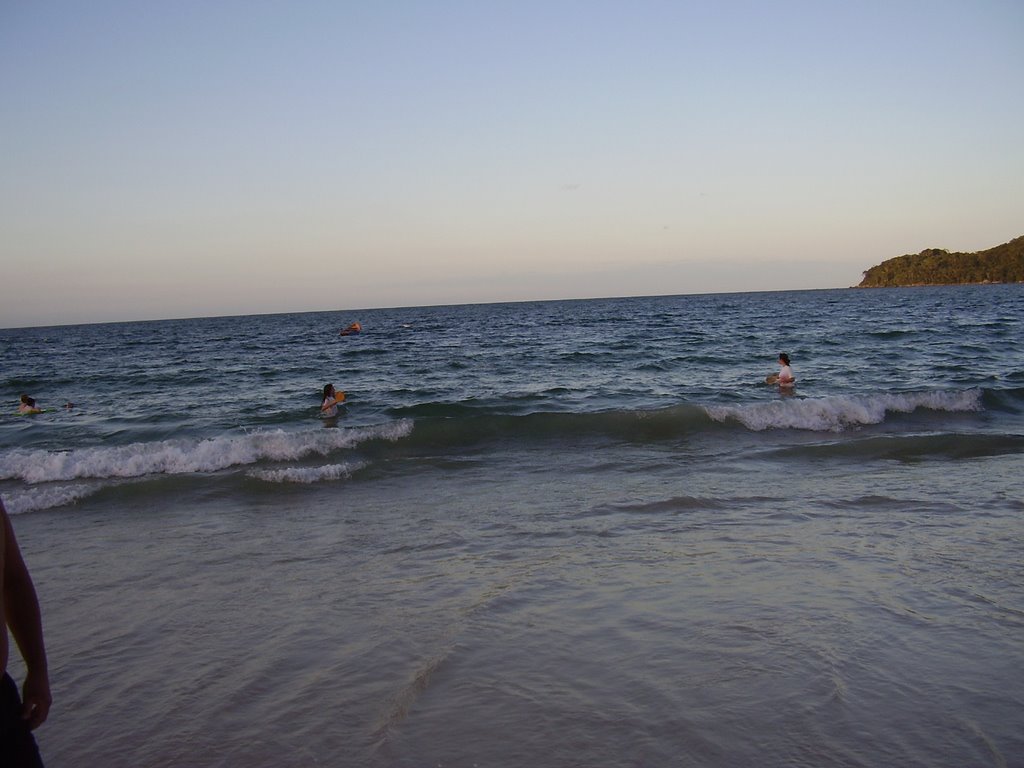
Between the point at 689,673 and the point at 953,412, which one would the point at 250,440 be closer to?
the point at 689,673

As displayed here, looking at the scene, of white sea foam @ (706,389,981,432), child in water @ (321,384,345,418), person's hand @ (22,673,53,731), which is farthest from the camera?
child in water @ (321,384,345,418)

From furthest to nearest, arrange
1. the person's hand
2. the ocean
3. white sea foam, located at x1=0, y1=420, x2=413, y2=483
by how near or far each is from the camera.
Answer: white sea foam, located at x1=0, y1=420, x2=413, y2=483 < the ocean < the person's hand

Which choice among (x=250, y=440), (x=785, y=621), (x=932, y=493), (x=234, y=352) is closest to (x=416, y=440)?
(x=250, y=440)

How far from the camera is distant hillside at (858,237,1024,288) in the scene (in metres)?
138

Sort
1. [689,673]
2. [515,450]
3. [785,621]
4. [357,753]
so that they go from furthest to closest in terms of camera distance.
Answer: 1. [515,450]
2. [785,621]
3. [689,673]
4. [357,753]

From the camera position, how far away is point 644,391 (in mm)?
19547

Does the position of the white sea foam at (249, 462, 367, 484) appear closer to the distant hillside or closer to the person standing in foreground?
the person standing in foreground

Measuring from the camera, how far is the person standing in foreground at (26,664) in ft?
8.02

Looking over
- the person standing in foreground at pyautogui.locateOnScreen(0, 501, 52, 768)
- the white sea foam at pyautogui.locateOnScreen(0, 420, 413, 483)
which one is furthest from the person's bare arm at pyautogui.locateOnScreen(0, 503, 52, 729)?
the white sea foam at pyautogui.locateOnScreen(0, 420, 413, 483)

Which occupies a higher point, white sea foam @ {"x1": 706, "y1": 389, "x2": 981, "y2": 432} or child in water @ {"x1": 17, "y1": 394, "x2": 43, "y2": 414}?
child in water @ {"x1": 17, "y1": 394, "x2": 43, "y2": 414}

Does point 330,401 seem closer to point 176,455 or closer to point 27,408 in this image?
point 176,455

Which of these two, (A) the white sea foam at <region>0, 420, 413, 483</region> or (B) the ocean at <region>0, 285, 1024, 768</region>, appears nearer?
(B) the ocean at <region>0, 285, 1024, 768</region>

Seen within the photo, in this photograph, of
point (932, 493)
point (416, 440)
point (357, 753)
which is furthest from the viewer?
point (416, 440)

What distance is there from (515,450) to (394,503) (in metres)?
4.07
